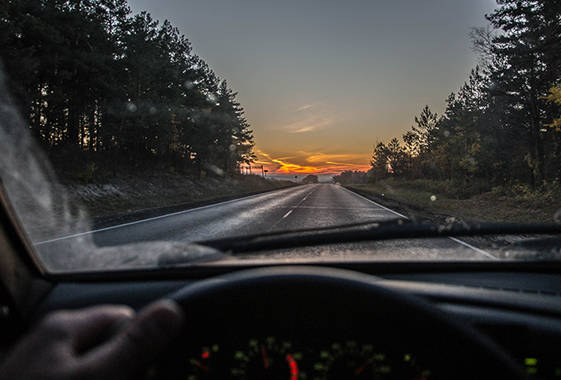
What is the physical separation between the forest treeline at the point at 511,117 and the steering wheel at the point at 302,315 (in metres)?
18.0

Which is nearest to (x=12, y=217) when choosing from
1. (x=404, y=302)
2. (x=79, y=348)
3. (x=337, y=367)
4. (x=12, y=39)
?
(x=79, y=348)

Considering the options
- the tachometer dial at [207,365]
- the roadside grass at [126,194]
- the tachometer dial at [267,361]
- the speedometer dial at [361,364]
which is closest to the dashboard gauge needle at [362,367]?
the speedometer dial at [361,364]

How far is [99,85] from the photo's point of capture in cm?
2325

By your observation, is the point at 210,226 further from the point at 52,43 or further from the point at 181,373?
the point at 52,43

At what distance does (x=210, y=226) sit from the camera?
8422 mm

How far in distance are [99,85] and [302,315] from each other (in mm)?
27321

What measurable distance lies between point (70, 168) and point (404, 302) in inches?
990

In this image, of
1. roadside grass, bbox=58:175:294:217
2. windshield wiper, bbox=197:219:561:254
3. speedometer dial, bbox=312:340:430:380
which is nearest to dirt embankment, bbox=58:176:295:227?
roadside grass, bbox=58:175:294:217

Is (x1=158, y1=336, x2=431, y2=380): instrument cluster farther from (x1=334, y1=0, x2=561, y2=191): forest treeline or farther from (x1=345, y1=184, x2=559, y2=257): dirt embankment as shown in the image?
(x1=334, y1=0, x2=561, y2=191): forest treeline

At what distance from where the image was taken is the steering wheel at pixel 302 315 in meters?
1.22

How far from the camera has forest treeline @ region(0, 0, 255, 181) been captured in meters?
17.3

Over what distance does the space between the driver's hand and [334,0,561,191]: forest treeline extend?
18.7 m

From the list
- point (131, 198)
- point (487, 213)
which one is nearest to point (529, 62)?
point (487, 213)

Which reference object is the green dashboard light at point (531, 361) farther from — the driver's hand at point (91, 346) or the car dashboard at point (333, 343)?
the driver's hand at point (91, 346)
